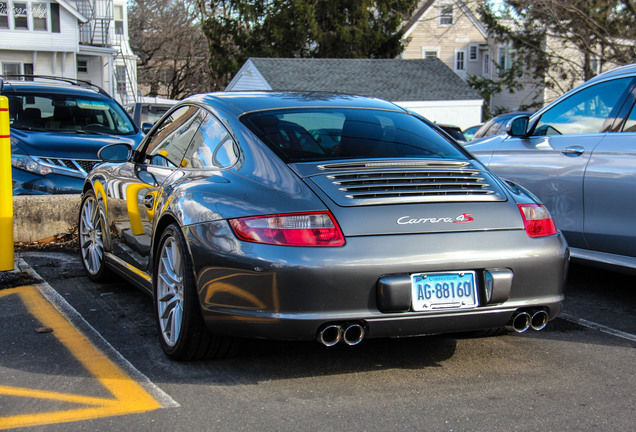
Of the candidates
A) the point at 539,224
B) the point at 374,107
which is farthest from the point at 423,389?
the point at 374,107

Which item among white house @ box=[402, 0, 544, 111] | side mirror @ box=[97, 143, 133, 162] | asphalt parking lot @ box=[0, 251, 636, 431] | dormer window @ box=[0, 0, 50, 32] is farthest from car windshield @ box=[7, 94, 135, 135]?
white house @ box=[402, 0, 544, 111]

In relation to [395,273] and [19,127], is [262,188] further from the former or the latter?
[19,127]

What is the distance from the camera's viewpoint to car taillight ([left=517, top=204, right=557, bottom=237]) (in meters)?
3.97

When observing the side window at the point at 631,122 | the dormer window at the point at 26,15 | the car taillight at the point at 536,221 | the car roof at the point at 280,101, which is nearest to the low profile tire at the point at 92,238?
the car roof at the point at 280,101

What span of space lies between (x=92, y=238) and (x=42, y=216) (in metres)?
2.15

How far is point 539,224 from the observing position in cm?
403

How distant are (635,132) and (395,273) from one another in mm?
2696

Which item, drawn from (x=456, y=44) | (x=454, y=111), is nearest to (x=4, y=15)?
(x=454, y=111)

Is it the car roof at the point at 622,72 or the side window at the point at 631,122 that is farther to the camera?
the car roof at the point at 622,72

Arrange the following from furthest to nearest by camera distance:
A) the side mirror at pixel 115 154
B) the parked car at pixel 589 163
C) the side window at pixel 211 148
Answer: the side mirror at pixel 115 154 < the parked car at pixel 589 163 < the side window at pixel 211 148

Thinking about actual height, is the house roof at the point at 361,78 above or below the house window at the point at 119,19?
below

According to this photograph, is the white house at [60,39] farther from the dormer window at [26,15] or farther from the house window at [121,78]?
the house window at [121,78]

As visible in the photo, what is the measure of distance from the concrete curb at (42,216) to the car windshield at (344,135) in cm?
429

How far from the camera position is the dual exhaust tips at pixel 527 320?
3.88 metres
